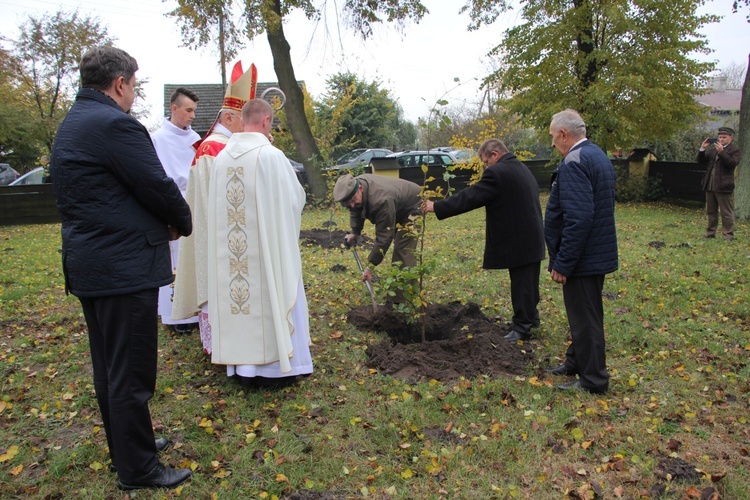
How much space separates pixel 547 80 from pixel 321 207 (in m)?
8.16

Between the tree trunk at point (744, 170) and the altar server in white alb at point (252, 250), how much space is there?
41.8ft

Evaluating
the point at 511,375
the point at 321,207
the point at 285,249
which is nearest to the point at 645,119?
the point at 321,207

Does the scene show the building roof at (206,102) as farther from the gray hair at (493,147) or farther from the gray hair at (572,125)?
the gray hair at (572,125)

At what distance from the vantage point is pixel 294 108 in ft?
55.7

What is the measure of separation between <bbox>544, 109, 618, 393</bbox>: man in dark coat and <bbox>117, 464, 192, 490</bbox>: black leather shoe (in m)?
2.79

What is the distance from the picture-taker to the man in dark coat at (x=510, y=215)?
15.8 feet

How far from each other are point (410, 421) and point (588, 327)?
1.47 m

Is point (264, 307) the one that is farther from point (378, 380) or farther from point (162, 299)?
point (162, 299)

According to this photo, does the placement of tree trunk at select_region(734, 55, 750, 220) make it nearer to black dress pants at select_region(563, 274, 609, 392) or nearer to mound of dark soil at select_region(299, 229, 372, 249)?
mound of dark soil at select_region(299, 229, 372, 249)

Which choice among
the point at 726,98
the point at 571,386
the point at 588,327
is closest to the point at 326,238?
the point at 571,386

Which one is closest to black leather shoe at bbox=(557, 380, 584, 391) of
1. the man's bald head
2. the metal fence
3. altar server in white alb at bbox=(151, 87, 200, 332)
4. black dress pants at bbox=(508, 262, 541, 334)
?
black dress pants at bbox=(508, 262, 541, 334)

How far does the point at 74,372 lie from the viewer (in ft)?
14.9

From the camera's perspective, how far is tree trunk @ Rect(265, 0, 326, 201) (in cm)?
1669

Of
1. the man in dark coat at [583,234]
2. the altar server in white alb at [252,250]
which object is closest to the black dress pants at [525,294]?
the man in dark coat at [583,234]
